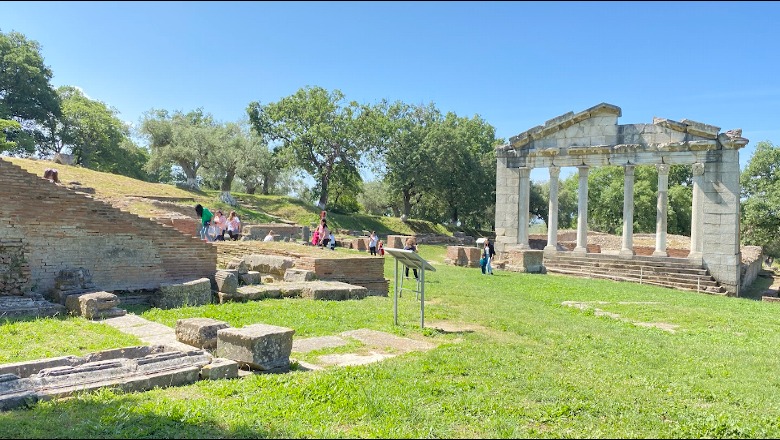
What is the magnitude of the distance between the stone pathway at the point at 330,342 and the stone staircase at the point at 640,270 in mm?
18098

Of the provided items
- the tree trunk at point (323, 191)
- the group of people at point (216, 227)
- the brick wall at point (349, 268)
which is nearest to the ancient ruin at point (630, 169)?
the brick wall at point (349, 268)

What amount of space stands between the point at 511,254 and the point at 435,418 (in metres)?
20.5

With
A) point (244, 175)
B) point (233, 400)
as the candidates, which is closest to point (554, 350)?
point (233, 400)

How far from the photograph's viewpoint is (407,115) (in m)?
48.8

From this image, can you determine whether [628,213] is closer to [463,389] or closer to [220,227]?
[220,227]

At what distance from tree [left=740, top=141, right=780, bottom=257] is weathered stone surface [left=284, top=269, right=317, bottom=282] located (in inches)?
1363

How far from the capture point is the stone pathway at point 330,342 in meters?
7.14

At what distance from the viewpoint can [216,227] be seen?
19625mm

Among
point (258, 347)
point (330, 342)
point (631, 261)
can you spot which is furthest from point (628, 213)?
point (258, 347)

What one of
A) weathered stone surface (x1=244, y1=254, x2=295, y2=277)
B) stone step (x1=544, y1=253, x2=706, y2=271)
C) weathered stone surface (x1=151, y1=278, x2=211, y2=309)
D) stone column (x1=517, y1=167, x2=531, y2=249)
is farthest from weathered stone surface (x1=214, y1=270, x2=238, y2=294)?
stone column (x1=517, y1=167, x2=531, y2=249)

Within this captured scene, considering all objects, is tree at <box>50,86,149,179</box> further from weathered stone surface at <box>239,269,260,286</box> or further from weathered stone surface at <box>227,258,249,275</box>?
weathered stone surface at <box>239,269,260,286</box>

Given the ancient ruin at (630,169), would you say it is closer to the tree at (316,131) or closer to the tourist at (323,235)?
the tourist at (323,235)

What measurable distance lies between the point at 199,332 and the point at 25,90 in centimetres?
4109

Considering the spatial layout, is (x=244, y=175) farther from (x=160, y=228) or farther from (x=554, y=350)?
(x=554, y=350)
